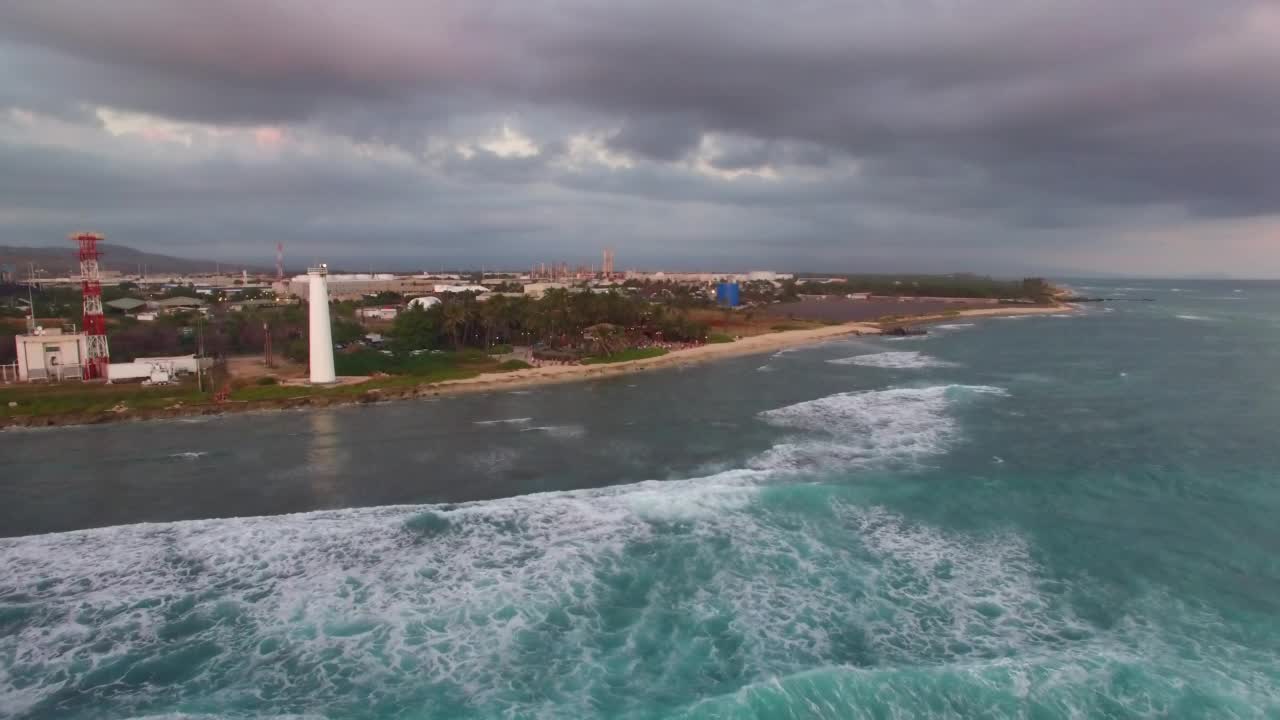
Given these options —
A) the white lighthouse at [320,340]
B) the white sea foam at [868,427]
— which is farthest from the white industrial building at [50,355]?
the white sea foam at [868,427]

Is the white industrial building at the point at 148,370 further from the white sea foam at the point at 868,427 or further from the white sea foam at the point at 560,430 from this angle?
the white sea foam at the point at 868,427

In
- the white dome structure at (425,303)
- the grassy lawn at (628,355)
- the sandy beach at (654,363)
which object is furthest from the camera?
the white dome structure at (425,303)

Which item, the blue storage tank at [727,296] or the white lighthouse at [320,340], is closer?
the white lighthouse at [320,340]

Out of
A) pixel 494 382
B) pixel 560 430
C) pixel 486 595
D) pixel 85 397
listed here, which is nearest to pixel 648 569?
pixel 486 595

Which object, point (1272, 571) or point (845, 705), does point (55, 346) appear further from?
point (1272, 571)

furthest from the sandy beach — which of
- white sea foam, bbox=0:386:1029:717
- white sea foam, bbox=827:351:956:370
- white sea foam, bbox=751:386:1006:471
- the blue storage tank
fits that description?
the blue storage tank

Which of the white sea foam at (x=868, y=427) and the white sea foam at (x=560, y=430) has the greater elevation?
the white sea foam at (x=868, y=427)

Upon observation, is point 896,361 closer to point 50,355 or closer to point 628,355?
point 628,355
